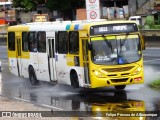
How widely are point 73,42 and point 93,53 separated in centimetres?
185

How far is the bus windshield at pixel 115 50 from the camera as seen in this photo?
774 inches

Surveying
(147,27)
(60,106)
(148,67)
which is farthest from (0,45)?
(60,106)

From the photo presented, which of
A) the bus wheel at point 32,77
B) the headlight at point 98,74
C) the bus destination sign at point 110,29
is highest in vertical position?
the bus destination sign at point 110,29

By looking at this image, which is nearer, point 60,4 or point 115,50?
point 115,50

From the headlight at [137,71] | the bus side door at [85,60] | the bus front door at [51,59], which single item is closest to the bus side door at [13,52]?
the bus front door at [51,59]

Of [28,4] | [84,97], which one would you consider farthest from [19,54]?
[28,4]

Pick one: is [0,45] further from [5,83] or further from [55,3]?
[5,83]

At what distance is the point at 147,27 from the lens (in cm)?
5091

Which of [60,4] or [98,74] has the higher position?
[60,4]

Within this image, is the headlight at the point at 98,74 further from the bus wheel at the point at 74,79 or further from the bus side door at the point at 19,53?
the bus side door at the point at 19,53

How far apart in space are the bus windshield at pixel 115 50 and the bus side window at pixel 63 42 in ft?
7.91

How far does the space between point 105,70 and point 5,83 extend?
8.98m

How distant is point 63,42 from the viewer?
22.4m

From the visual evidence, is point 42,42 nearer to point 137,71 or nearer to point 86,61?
point 86,61
